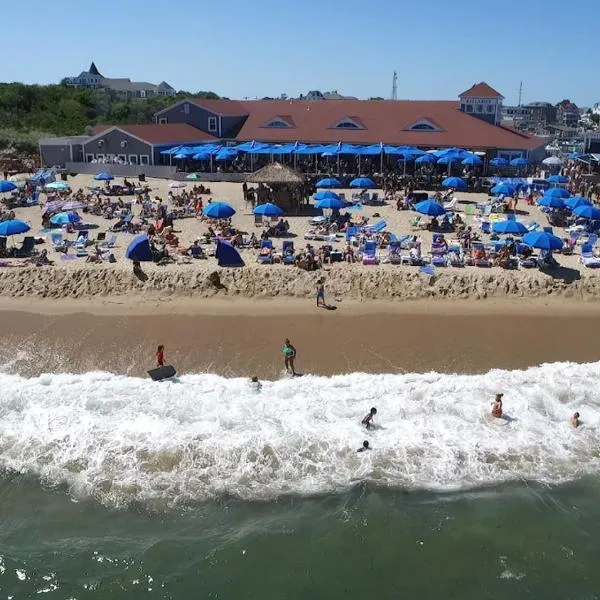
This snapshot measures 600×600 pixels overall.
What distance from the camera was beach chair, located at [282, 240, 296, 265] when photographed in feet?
68.1

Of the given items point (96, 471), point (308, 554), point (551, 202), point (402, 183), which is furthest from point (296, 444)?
point (402, 183)

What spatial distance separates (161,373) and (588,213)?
16.6 m

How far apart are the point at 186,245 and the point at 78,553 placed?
45.4ft

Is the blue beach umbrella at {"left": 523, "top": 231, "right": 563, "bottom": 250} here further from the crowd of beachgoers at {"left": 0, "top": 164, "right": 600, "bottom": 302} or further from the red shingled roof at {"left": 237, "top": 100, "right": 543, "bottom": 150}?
the red shingled roof at {"left": 237, "top": 100, "right": 543, "bottom": 150}

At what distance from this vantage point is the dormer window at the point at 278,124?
4091cm

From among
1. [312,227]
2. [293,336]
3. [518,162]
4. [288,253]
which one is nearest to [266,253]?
[288,253]

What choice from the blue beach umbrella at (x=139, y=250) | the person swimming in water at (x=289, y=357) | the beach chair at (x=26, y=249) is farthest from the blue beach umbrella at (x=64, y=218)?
the person swimming in water at (x=289, y=357)

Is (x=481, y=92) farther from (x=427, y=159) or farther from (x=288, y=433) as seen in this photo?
(x=288, y=433)

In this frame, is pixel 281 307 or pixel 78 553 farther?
pixel 281 307

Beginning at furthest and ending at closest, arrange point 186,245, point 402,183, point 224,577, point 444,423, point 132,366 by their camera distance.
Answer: point 402,183
point 186,245
point 132,366
point 444,423
point 224,577

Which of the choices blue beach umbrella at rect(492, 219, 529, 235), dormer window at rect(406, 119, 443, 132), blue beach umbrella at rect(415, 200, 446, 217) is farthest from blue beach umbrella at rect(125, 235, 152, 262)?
dormer window at rect(406, 119, 443, 132)

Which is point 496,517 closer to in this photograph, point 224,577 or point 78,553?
point 224,577

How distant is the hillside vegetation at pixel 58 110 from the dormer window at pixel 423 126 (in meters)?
30.9

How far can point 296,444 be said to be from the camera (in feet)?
40.9
